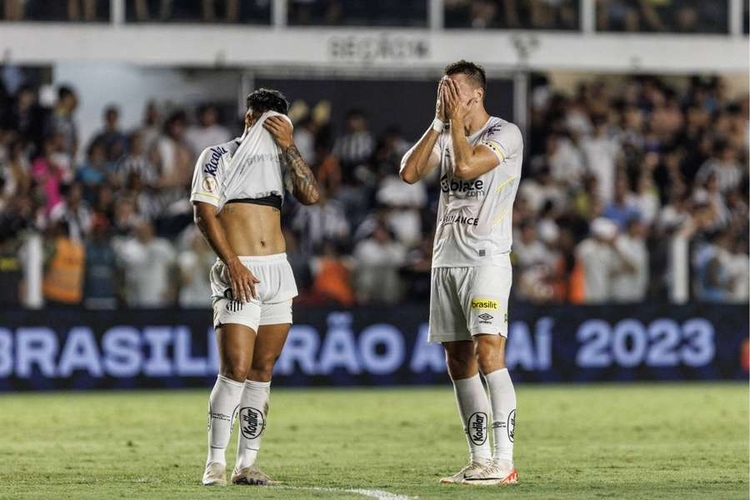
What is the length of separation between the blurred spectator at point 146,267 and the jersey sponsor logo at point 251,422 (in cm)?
898

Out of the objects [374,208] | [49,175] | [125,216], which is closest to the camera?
[125,216]

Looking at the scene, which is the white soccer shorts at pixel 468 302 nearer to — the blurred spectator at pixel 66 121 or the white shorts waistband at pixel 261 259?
the white shorts waistband at pixel 261 259

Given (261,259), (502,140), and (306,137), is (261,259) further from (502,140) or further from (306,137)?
(306,137)

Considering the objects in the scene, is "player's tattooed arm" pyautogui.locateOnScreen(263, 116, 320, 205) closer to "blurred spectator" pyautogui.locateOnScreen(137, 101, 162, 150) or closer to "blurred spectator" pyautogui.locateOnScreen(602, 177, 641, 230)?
"blurred spectator" pyautogui.locateOnScreen(602, 177, 641, 230)

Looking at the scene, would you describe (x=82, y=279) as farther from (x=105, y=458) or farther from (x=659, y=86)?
(x=659, y=86)

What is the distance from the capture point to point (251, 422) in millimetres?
9031

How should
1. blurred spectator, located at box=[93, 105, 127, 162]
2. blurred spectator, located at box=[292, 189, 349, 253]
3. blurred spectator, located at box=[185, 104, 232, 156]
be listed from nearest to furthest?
blurred spectator, located at box=[292, 189, 349, 253] → blurred spectator, located at box=[93, 105, 127, 162] → blurred spectator, located at box=[185, 104, 232, 156]

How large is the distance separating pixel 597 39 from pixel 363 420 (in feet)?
30.6

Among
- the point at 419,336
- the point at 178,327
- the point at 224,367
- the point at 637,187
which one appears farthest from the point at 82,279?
the point at 224,367

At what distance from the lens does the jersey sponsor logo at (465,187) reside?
9.16 metres

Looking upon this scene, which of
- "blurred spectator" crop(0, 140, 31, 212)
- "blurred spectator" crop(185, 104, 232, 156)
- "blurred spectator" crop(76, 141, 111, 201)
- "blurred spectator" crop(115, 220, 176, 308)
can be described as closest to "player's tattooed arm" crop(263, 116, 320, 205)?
"blurred spectator" crop(115, 220, 176, 308)

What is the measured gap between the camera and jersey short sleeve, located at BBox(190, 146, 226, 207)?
8.77 m

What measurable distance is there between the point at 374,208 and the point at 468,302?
456 inches

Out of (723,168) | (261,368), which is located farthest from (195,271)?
(261,368)
